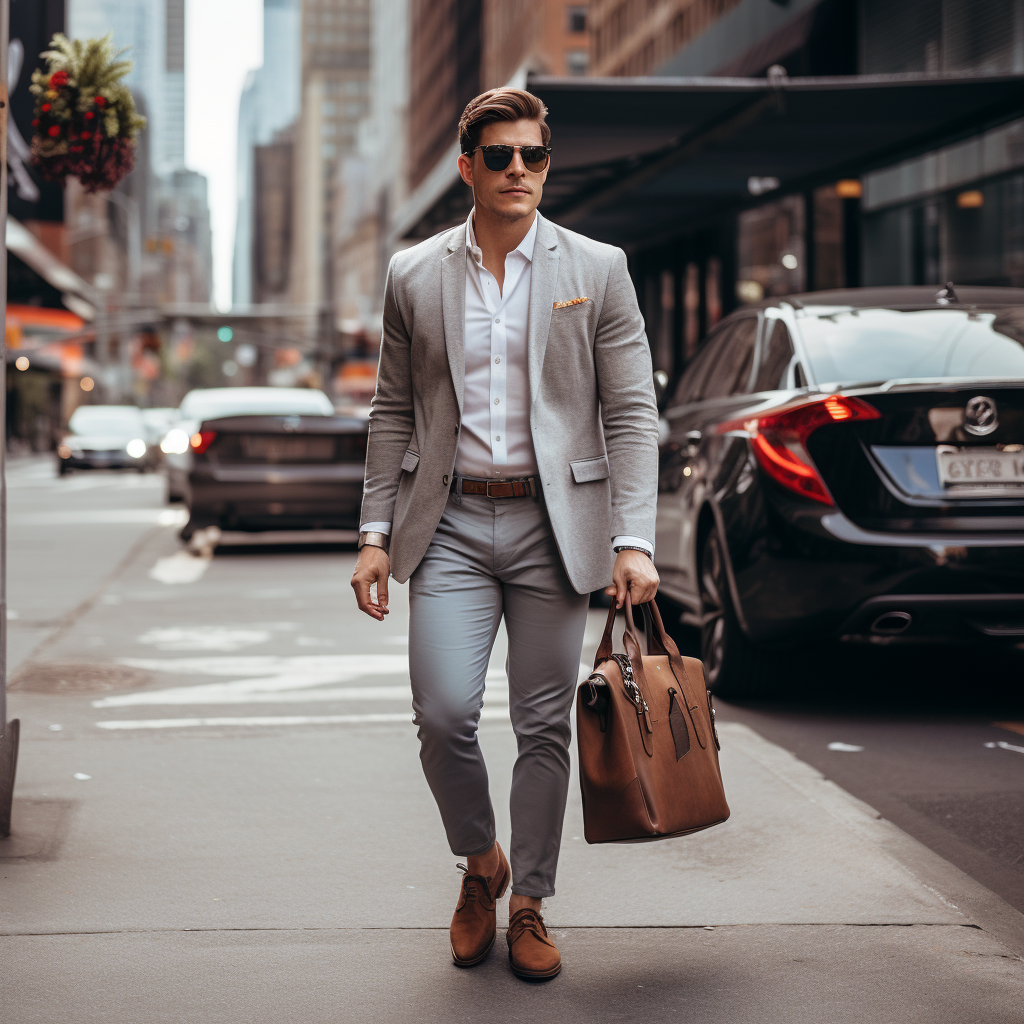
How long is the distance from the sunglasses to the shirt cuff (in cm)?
84

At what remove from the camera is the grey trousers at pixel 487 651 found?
146 inches

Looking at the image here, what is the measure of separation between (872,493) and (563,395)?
2.85m

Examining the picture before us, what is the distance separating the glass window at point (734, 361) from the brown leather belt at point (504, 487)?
3.91 metres

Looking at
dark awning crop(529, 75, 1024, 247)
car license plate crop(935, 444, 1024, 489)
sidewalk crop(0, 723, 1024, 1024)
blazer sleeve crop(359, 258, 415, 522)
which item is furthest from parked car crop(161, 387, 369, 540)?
blazer sleeve crop(359, 258, 415, 522)

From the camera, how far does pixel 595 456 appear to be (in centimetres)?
378

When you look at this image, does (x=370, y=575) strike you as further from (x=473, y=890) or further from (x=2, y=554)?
(x=2, y=554)

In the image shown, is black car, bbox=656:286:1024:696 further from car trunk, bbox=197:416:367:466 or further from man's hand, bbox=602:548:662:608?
car trunk, bbox=197:416:367:466

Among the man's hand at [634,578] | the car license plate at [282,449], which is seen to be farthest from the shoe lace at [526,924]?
the car license plate at [282,449]

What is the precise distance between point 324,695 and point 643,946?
11.8 ft

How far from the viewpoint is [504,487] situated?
3.70 metres

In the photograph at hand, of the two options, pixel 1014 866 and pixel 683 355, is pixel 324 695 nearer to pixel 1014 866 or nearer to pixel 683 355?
pixel 1014 866

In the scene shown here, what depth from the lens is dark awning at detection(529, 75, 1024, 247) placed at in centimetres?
1245

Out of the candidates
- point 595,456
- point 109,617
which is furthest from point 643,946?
point 109,617

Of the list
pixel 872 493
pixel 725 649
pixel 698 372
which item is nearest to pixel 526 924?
pixel 872 493
